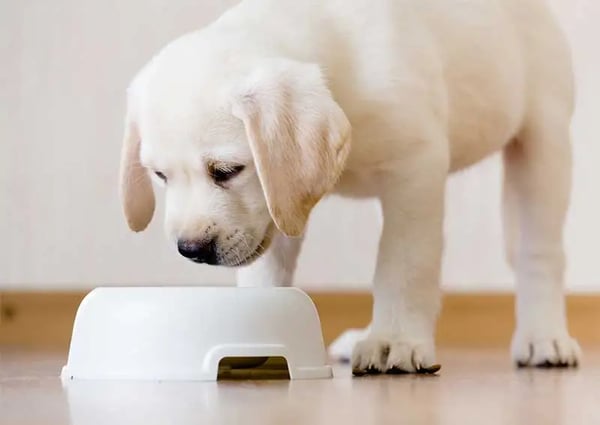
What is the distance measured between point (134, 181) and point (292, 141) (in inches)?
19.2

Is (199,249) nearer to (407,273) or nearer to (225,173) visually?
(225,173)

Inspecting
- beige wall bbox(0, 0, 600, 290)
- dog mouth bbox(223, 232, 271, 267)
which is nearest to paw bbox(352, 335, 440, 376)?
dog mouth bbox(223, 232, 271, 267)

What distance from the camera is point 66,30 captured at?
12.8ft

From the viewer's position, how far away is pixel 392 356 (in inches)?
83.5

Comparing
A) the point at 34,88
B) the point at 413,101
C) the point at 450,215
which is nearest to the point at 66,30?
the point at 34,88

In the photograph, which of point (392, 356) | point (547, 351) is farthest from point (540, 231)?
point (392, 356)

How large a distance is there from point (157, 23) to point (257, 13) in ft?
5.38

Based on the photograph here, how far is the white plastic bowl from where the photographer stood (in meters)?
2.00

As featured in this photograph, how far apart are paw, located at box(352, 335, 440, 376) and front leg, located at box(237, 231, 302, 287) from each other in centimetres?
50

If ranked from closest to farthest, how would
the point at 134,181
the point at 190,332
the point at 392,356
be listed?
the point at 190,332, the point at 392,356, the point at 134,181

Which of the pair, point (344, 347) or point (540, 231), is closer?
point (540, 231)

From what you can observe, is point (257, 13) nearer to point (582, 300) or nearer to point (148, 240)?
point (148, 240)

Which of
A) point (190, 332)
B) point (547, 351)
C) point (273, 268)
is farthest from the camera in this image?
point (273, 268)

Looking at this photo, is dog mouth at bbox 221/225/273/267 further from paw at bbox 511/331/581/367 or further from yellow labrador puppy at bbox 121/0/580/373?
paw at bbox 511/331/581/367
